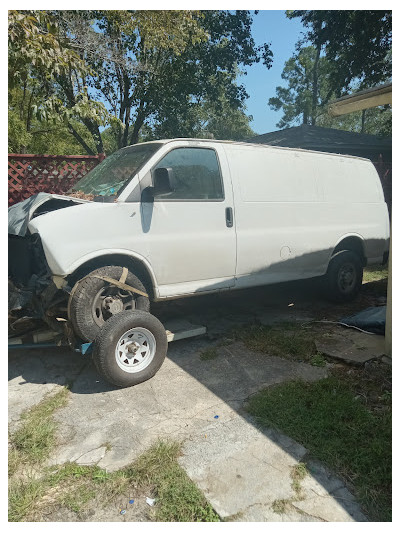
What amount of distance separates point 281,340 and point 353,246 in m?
2.39

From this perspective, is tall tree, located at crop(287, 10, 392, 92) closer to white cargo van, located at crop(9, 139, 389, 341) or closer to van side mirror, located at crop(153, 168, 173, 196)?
white cargo van, located at crop(9, 139, 389, 341)

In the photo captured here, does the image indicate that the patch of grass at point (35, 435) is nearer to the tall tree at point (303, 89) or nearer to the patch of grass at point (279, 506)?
the patch of grass at point (279, 506)

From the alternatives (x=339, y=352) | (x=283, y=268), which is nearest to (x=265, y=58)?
(x=283, y=268)

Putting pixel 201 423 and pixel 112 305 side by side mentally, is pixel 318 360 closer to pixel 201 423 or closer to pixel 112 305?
pixel 201 423

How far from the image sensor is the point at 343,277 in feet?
18.9

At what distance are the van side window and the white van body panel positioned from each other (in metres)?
0.07

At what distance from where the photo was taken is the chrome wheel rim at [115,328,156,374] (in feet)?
11.2

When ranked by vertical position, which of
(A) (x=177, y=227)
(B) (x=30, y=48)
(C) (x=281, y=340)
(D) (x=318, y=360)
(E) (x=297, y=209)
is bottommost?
(D) (x=318, y=360)

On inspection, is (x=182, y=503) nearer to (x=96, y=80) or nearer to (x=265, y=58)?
(x=96, y=80)

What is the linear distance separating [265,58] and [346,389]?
13.5 metres

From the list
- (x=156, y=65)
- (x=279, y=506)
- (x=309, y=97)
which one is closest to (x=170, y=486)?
(x=279, y=506)

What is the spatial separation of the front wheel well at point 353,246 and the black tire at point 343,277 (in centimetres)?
7

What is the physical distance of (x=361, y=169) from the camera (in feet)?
19.5

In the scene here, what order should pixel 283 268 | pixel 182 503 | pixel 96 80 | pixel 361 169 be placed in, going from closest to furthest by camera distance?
pixel 182 503 → pixel 283 268 → pixel 361 169 → pixel 96 80
